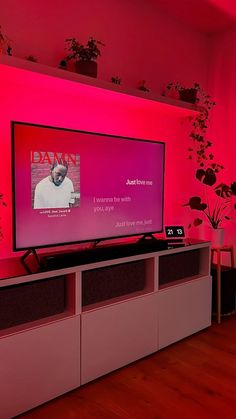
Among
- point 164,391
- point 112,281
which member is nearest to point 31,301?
point 112,281

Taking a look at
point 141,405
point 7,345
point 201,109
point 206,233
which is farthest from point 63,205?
point 206,233

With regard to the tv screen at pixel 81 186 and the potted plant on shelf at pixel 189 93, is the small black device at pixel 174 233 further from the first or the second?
the potted plant on shelf at pixel 189 93

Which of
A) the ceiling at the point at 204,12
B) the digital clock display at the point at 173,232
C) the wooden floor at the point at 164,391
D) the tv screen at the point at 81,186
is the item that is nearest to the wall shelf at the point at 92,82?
the tv screen at the point at 81,186

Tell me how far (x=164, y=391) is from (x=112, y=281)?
75 cm

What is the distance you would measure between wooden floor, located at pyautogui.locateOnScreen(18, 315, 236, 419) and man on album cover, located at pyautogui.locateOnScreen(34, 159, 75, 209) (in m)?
1.15

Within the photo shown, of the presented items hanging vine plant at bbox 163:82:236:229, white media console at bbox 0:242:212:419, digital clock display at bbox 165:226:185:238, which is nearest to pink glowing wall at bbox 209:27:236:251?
hanging vine plant at bbox 163:82:236:229

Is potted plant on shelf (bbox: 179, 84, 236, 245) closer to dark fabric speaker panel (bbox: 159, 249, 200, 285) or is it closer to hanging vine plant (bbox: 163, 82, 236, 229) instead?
hanging vine plant (bbox: 163, 82, 236, 229)

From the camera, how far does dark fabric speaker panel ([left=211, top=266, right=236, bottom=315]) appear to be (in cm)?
342

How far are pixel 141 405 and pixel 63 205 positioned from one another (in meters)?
1.27

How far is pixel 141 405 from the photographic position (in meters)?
2.11

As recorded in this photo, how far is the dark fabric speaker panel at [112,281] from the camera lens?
7.95 ft

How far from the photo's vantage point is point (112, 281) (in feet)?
8.41

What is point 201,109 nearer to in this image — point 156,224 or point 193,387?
point 156,224

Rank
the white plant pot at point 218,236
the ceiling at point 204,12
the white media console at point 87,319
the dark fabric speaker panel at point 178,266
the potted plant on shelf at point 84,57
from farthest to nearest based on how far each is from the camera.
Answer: the white plant pot at point 218,236 < the ceiling at point 204,12 < the dark fabric speaker panel at point 178,266 < the potted plant on shelf at point 84,57 < the white media console at point 87,319
